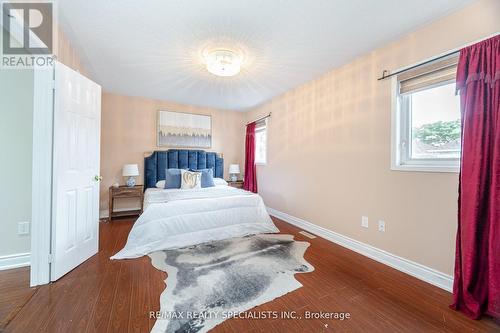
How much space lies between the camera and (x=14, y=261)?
6.93 ft

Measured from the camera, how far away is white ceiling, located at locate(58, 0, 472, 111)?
1.79 metres

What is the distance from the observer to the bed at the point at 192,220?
2562 millimetres

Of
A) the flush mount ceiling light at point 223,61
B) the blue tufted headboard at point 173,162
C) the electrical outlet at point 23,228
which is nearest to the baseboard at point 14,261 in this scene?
the electrical outlet at point 23,228

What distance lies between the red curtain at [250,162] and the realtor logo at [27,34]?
352 centimetres

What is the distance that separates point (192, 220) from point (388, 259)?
2.38 m

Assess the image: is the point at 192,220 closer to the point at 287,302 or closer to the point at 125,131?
the point at 287,302

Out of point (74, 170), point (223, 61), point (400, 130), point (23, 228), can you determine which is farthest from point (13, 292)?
point (400, 130)

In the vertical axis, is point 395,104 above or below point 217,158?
above

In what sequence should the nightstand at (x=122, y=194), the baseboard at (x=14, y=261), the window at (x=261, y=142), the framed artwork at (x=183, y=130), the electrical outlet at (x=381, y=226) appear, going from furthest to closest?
1. the window at (x=261, y=142)
2. the framed artwork at (x=183, y=130)
3. the nightstand at (x=122, y=194)
4. the electrical outlet at (x=381, y=226)
5. the baseboard at (x=14, y=261)

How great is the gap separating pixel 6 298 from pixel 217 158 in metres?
3.76

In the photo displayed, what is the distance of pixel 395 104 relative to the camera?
2.25 metres

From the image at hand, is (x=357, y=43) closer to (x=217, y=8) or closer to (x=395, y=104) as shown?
(x=395, y=104)

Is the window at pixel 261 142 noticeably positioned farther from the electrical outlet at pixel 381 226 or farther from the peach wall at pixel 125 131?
the electrical outlet at pixel 381 226

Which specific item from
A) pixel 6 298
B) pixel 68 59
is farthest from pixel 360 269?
pixel 68 59
